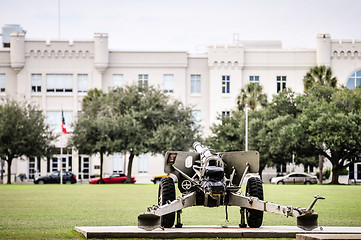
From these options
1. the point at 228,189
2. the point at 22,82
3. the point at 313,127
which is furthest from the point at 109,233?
the point at 22,82

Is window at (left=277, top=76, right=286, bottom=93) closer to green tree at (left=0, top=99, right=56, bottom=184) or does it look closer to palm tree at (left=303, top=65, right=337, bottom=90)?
palm tree at (left=303, top=65, right=337, bottom=90)

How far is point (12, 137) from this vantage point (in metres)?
78.1

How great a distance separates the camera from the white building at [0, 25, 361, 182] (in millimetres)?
94812

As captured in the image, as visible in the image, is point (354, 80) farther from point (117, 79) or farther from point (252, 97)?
point (117, 79)

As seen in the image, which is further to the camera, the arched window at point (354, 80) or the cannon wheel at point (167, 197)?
the arched window at point (354, 80)

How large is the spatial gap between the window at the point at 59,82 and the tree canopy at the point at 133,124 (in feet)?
50.5

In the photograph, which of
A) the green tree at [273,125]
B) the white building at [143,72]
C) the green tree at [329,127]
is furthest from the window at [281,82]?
the green tree at [329,127]

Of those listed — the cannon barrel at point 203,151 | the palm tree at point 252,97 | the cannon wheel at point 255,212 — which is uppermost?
the palm tree at point 252,97

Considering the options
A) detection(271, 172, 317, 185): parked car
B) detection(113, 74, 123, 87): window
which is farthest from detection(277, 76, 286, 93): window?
detection(113, 74, 123, 87): window

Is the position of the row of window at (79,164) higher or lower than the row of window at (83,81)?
lower

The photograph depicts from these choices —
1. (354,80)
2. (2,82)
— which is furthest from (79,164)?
(354,80)

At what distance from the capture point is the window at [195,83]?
97.1m

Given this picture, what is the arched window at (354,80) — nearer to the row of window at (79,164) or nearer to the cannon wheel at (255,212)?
the row of window at (79,164)

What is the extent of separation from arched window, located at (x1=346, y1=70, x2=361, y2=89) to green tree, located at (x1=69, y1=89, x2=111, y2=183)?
33.2 m
